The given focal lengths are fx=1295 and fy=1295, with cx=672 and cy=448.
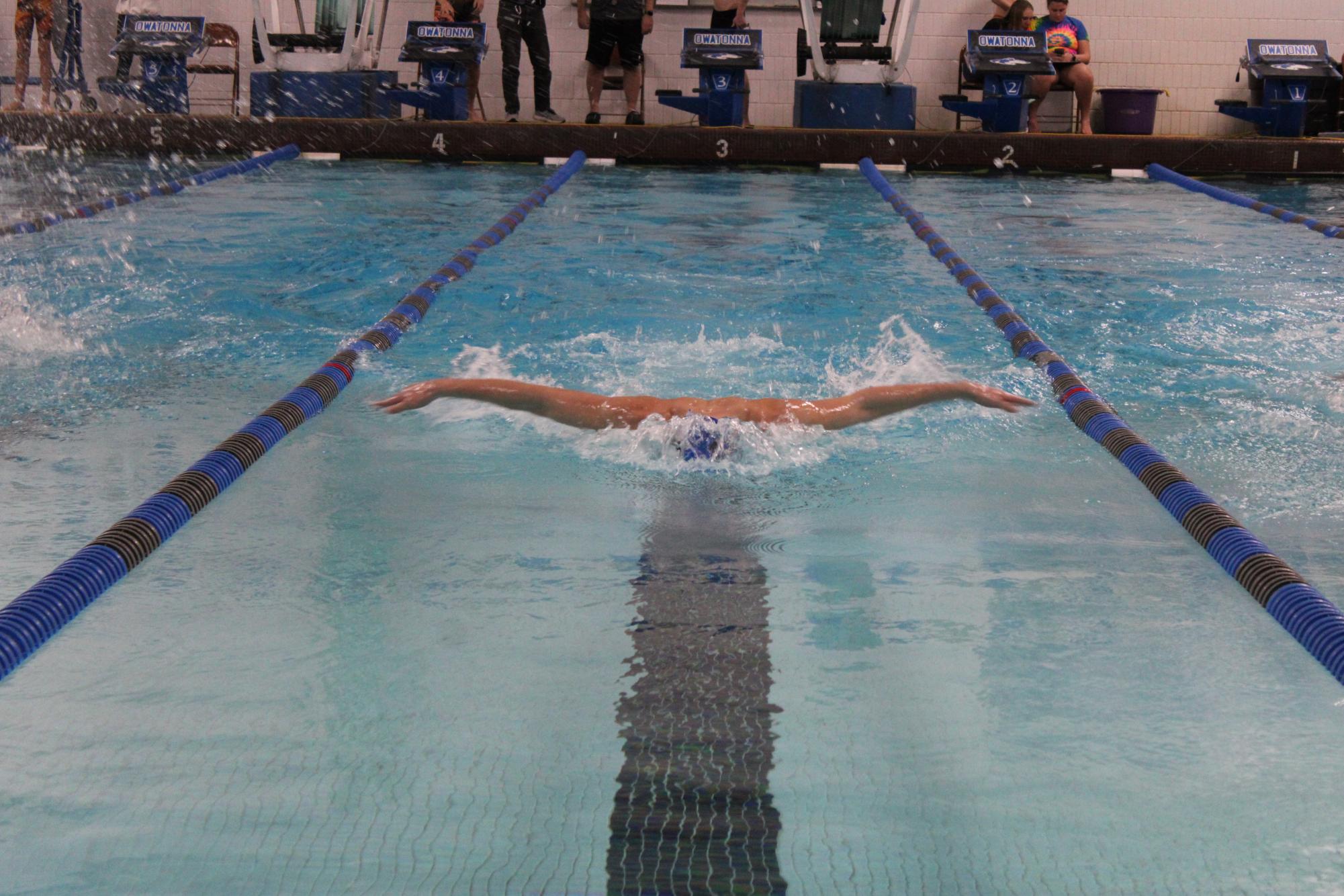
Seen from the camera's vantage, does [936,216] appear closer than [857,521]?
No

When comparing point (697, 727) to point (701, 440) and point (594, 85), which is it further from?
point (594, 85)

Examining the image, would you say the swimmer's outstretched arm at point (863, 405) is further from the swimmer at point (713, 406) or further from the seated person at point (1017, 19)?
the seated person at point (1017, 19)

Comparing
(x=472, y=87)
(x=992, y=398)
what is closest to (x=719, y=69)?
(x=472, y=87)

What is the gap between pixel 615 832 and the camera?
1.65 meters

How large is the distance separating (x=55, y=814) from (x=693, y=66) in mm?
8880

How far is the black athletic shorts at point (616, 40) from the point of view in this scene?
1013 centimetres

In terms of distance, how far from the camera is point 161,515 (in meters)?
2.57

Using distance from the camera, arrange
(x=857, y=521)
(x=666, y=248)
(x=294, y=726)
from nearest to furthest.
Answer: (x=294, y=726)
(x=857, y=521)
(x=666, y=248)

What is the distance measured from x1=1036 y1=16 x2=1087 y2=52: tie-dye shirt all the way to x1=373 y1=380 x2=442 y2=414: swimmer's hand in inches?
354

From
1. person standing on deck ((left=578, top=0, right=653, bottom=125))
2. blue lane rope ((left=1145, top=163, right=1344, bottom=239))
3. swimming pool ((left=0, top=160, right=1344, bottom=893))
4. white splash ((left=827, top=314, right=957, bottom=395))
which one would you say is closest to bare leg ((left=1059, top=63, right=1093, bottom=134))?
blue lane rope ((left=1145, top=163, right=1344, bottom=239))

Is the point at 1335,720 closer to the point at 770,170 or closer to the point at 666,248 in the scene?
the point at 666,248

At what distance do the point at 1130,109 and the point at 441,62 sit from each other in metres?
5.68

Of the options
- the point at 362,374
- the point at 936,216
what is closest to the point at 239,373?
the point at 362,374

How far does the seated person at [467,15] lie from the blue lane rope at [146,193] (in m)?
1.55
